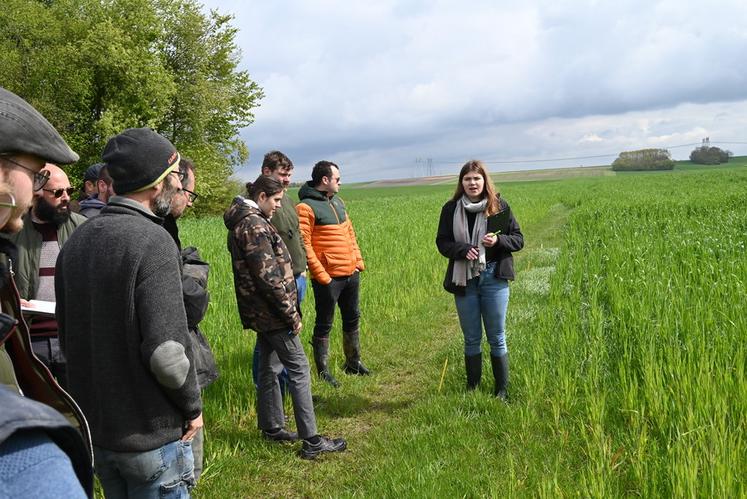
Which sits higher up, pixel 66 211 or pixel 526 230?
pixel 66 211

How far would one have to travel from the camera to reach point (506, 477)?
338cm

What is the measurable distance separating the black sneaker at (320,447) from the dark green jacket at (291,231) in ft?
5.47

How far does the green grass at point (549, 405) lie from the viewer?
316 cm

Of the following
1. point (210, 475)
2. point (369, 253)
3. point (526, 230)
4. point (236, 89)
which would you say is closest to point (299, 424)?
point (210, 475)

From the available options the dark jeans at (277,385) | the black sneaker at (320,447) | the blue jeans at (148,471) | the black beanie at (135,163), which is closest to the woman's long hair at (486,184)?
the dark jeans at (277,385)

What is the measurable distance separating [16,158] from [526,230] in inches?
738

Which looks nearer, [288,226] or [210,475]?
[210,475]

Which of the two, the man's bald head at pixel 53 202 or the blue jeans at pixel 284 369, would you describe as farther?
the blue jeans at pixel 284 369

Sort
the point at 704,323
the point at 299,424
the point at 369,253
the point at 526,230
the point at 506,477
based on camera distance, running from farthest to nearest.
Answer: the point at 526,230 → the point at 369,253 → the point at 704,323 → the point at 299,424 → the point at 506,477

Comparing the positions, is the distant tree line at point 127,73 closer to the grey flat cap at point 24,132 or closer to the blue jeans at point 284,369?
the blue jeans at point 284,369

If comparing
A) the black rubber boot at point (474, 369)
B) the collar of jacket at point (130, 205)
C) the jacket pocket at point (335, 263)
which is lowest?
the black rubber boot at point (474, 369)

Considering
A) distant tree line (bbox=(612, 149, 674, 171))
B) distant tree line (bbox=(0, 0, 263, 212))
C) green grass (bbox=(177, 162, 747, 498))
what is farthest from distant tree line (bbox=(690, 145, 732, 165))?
green grass (bbox=(177, 162, 747, 498))

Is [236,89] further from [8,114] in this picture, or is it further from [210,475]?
[8,114]

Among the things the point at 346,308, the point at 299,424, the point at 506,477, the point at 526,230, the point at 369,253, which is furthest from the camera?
the point at 526,230
